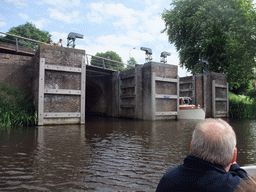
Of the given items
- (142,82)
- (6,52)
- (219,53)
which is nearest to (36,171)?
(6,52)

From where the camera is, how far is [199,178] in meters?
1.28

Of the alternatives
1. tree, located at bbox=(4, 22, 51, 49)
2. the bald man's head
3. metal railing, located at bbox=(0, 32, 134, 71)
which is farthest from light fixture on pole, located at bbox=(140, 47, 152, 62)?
tree, located at bbox=(4, 22, 51, 49)

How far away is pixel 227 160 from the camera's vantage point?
1.37 m

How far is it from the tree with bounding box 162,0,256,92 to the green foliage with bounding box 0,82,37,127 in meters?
14.3

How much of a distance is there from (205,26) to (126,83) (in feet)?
34.4

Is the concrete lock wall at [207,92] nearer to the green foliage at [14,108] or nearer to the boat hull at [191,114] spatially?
the boat hull at [191,114]

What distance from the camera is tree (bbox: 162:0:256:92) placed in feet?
52.4

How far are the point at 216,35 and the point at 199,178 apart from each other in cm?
2150

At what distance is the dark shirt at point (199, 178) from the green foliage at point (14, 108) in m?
9.63

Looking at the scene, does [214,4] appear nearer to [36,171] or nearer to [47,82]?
[47,82]

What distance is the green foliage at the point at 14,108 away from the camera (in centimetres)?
967

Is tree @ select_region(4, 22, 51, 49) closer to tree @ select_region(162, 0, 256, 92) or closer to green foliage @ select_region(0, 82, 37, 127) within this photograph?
tree @ select_region(162, 0, 256, 92)

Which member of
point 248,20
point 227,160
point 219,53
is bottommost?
point 227,160

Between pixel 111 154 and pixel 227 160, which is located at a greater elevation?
pixel 227 160
